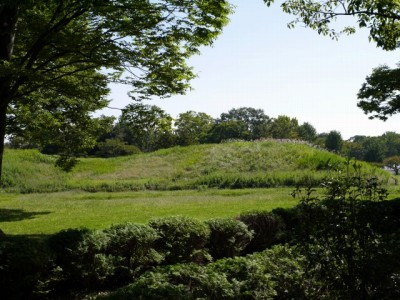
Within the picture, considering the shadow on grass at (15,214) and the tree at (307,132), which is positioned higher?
the tree at (307,132)

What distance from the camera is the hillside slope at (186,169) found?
1001 inches

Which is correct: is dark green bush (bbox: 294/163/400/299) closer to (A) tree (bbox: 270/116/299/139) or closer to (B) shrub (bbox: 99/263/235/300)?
(B) shrub (bbox: 99/263/235/300)

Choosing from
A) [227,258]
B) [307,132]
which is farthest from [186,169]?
[307,132]

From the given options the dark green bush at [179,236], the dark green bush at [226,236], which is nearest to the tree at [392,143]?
the dark green bush at [226,236]

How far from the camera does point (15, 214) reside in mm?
16062

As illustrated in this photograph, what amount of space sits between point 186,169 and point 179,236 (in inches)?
844

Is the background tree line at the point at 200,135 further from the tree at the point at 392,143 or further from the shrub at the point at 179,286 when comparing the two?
the shrub at the point at 179,286

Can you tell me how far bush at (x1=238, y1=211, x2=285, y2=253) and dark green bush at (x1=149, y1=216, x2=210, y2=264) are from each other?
167 centimetres

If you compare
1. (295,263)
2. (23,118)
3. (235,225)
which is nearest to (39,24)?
(23,118)

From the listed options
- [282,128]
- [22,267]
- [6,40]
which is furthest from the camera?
[282,128]

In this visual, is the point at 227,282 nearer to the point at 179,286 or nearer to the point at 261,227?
the point at 179,286

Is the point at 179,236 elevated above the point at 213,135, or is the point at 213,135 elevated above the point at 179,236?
the point at 213,135

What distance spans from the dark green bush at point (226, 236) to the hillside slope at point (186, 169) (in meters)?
13.9

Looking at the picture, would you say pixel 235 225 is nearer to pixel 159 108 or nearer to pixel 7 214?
pixel 159 108
